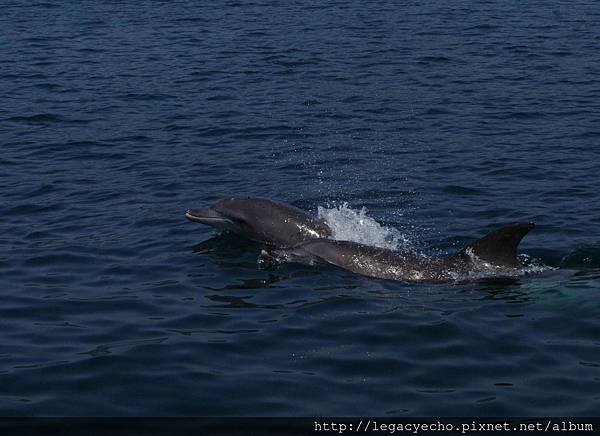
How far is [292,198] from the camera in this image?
63.7ft

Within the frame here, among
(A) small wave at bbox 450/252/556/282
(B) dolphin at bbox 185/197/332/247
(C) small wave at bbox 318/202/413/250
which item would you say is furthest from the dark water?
(C) small wave at bbox 318/202/413/250

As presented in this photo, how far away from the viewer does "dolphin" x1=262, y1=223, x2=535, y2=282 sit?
14109 millimetres

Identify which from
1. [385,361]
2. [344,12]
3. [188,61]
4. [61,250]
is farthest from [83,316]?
[344,12]

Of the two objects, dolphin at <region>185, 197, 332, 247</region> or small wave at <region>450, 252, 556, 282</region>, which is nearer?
small wave at <region>450, 252, 556, 282</region>

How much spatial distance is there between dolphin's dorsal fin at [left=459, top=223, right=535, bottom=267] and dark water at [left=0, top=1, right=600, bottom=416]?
13.5 inches

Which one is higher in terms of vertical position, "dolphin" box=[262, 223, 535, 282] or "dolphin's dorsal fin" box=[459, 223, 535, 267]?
"dolphin's dorsal fin" box=[459, 223, 535, 267]

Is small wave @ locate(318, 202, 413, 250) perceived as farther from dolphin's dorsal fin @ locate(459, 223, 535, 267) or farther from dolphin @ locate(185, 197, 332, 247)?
dolphin's dorsal fin @ locate(459, 223, 535, 267)

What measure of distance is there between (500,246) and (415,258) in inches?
52.1

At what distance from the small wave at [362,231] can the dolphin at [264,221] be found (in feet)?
1.12

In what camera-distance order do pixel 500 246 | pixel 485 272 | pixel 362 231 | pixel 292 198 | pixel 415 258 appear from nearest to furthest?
pixel 500 246
pixel 485 272
pixel 415 258
pixel 362 231
pixel 292 198

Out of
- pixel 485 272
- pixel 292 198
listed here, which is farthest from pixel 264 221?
pixel 485 272

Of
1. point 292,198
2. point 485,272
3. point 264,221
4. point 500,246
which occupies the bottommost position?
point 292,198

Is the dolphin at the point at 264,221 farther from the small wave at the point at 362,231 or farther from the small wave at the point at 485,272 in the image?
the small wave at the point at 485,272

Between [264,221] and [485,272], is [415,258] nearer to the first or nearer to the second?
[485,272]
